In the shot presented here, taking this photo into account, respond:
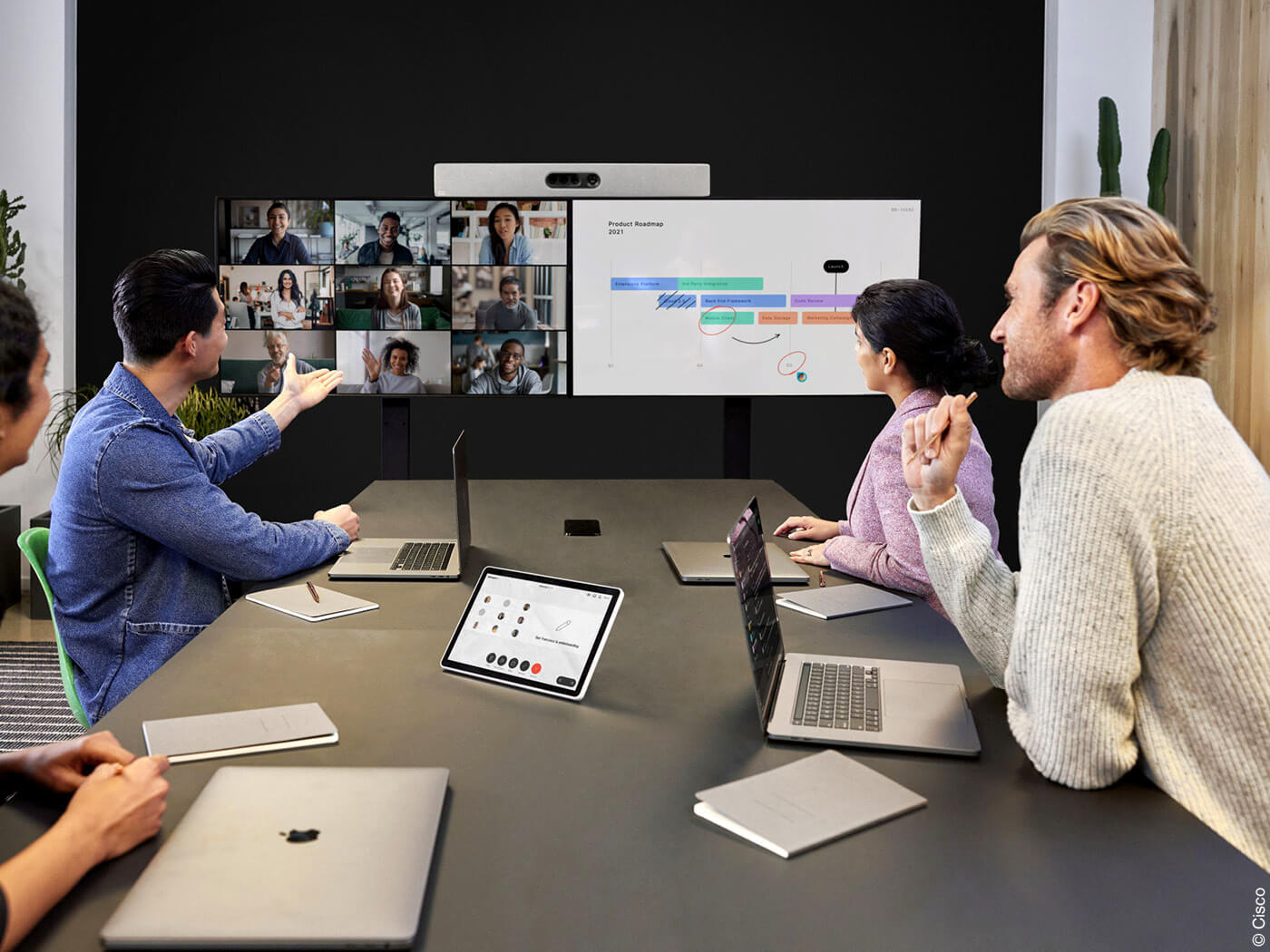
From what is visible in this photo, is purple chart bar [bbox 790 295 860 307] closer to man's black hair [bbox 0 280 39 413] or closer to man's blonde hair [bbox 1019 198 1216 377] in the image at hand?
man's blonde hair [bbox 1019 198 1216 377]

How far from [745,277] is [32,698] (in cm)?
310

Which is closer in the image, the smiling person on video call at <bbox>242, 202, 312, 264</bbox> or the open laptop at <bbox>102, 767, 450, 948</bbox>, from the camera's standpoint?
the open laptop at <bbox>102, 767, 450, 948</bbox>

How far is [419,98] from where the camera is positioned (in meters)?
5.05

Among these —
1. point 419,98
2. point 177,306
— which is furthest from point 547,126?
point 177,306

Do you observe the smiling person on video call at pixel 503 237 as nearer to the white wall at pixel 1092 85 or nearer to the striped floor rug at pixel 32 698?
the striped floor rug at pixel 32 698

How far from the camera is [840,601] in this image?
2.02 metres

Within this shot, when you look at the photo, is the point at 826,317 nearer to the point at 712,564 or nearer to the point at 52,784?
the point at 712,564

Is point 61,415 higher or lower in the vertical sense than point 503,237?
lower

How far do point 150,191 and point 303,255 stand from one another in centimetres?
129

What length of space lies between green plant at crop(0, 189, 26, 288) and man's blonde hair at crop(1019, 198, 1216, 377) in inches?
172

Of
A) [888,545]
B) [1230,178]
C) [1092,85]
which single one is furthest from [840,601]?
[1092,85]

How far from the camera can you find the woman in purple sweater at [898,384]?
2.31 metres

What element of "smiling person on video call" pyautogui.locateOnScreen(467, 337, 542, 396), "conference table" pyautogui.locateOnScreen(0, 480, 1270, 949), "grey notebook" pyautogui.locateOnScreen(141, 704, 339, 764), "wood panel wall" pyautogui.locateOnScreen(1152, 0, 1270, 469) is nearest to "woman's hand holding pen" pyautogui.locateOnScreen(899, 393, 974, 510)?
"conference table" pyautogui.locateOnScreen(0, 480, 1270, 949)

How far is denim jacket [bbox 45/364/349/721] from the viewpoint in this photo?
6.92ft
